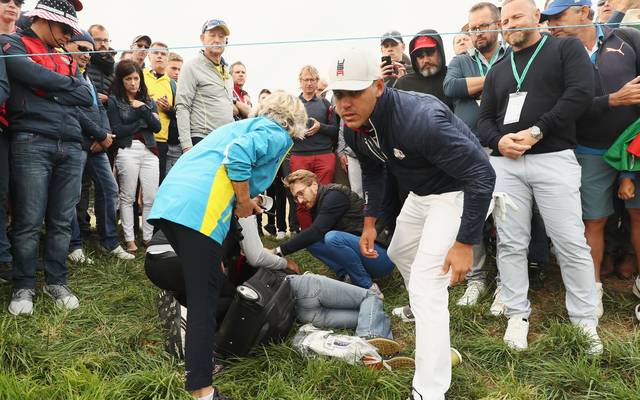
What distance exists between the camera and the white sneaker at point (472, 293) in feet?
12.1

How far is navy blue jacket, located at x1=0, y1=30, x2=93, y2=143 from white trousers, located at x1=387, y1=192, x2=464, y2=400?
2.77 m

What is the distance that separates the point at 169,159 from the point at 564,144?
4.34m

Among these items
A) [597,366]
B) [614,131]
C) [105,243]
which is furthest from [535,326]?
[105,243]

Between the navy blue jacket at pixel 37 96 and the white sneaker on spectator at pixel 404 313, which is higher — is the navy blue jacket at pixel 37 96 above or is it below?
above

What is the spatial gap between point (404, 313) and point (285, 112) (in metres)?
1.78

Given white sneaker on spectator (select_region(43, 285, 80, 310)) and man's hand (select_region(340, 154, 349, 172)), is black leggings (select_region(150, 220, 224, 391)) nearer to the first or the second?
white sneaker on spectator (select_region(43, 285, 80, 310))

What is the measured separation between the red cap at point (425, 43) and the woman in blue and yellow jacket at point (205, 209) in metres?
2.15

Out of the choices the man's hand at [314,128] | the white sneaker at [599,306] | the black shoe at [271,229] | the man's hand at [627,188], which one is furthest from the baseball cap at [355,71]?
the black shoe at [271,229]

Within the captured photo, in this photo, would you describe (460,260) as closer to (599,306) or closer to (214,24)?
(599,306)

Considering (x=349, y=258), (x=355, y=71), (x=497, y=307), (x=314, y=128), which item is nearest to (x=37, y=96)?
(x=355, y=71)

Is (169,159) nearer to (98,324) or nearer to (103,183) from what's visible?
(103,183)

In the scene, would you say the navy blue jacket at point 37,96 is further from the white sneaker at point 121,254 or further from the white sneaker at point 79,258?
the white sneaker at point 121,254

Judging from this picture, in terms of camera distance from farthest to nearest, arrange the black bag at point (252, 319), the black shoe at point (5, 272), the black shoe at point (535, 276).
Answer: the black shoe at point (5, 272) → the black shoe at point (535, 276) → the black bag at point (252, 319)

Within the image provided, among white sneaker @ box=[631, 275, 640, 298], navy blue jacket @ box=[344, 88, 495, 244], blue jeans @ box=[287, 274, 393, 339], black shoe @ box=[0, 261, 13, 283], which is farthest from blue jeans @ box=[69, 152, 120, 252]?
white sneaker @ box=[631, 275, 640, 298]
